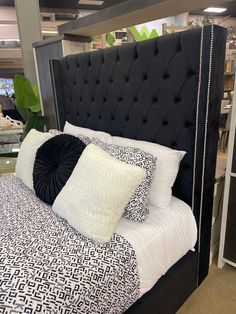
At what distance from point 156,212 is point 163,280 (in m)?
0.35

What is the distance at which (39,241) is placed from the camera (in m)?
1.07

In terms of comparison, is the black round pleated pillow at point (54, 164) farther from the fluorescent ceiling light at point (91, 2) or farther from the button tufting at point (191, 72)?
the fluorescent ceiling light at point (91, 2)

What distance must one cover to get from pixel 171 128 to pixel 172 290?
0.90 m

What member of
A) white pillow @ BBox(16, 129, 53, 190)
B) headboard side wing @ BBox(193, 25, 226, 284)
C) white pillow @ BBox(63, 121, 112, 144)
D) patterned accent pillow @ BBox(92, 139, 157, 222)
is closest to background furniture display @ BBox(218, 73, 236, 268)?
headboard side wing @ BBox(193, 25, 226, 284)

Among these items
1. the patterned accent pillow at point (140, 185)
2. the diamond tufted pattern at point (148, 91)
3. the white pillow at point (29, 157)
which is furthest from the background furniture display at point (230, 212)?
the white pillow at point (29, 157)

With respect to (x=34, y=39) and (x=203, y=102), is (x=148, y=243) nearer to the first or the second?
(x=203, y=102)

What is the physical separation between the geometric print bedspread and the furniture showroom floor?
63cm

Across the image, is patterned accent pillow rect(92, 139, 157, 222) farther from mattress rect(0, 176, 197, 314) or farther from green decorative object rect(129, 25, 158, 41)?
green decorative object rect(129, 25, 158, 41)

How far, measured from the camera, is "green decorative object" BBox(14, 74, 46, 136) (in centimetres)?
257

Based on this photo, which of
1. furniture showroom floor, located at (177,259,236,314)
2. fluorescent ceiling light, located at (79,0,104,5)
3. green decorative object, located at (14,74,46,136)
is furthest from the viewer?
fluorescent ceiling light, located at (79,0,104,5)

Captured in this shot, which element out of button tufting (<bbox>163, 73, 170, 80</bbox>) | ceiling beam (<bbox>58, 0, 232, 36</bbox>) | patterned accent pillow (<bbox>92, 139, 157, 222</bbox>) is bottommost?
patterned accent pillow (<bbox>92, 139, 157, 222</bbox>)

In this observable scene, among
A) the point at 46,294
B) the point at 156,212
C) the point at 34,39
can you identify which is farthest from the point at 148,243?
the point at 34,39

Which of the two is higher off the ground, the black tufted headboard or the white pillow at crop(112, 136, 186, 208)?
the black tufted headboard

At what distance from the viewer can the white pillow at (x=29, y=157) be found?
168 centimetres
